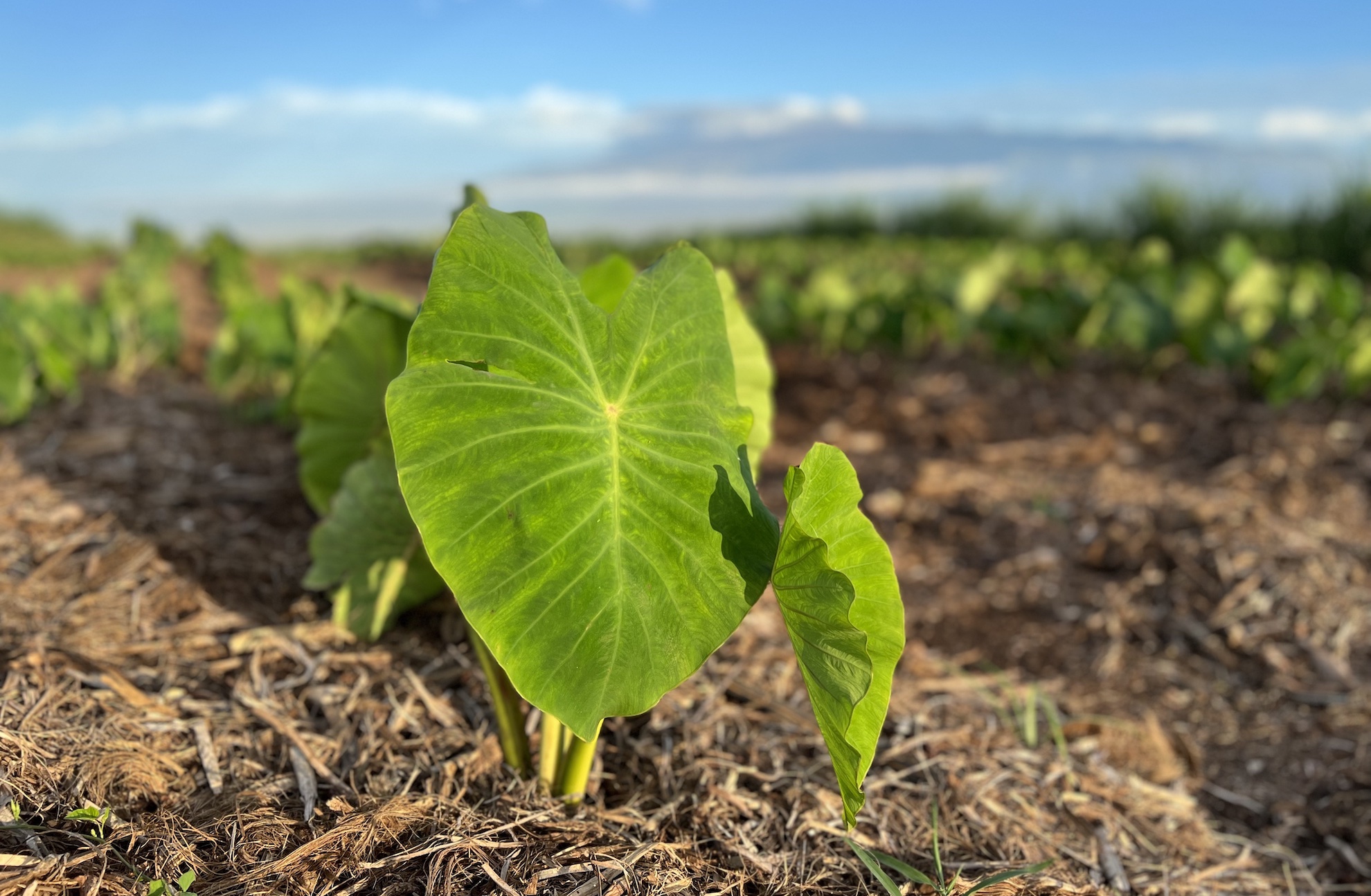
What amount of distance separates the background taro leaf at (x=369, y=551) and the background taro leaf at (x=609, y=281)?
1.46 feet

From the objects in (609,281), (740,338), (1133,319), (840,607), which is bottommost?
(1133,319)

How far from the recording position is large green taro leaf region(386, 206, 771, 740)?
116cm

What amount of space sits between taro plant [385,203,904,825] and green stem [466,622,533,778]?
0.34 metres

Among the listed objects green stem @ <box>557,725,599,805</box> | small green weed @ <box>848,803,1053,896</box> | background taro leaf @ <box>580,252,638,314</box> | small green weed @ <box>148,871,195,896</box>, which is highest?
background taro leaf @ <box>580,252,638,314</box>

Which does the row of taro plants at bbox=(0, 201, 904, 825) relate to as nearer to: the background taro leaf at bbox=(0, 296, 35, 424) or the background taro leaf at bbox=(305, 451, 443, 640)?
the background taro leaf at bbox=(305, 451, 443, 640)

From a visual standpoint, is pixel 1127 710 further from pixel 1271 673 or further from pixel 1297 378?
pixel 1297 378

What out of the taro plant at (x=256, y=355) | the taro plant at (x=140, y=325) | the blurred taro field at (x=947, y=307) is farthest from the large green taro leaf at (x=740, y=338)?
the taro plant at (x=140, y=325)

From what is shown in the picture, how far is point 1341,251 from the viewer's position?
8.23m

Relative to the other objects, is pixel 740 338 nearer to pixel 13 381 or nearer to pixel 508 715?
pixel 508 715

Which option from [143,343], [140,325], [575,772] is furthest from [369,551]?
[140,325]

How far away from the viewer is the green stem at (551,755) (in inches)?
56.7

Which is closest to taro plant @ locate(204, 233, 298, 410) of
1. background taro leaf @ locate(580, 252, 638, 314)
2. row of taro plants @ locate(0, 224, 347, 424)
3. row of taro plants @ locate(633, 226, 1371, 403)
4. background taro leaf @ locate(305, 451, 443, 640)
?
row of taro plants @ locate(0, 224, 347, 424)

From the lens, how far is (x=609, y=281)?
5.58 feet

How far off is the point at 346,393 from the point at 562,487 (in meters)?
0.98
